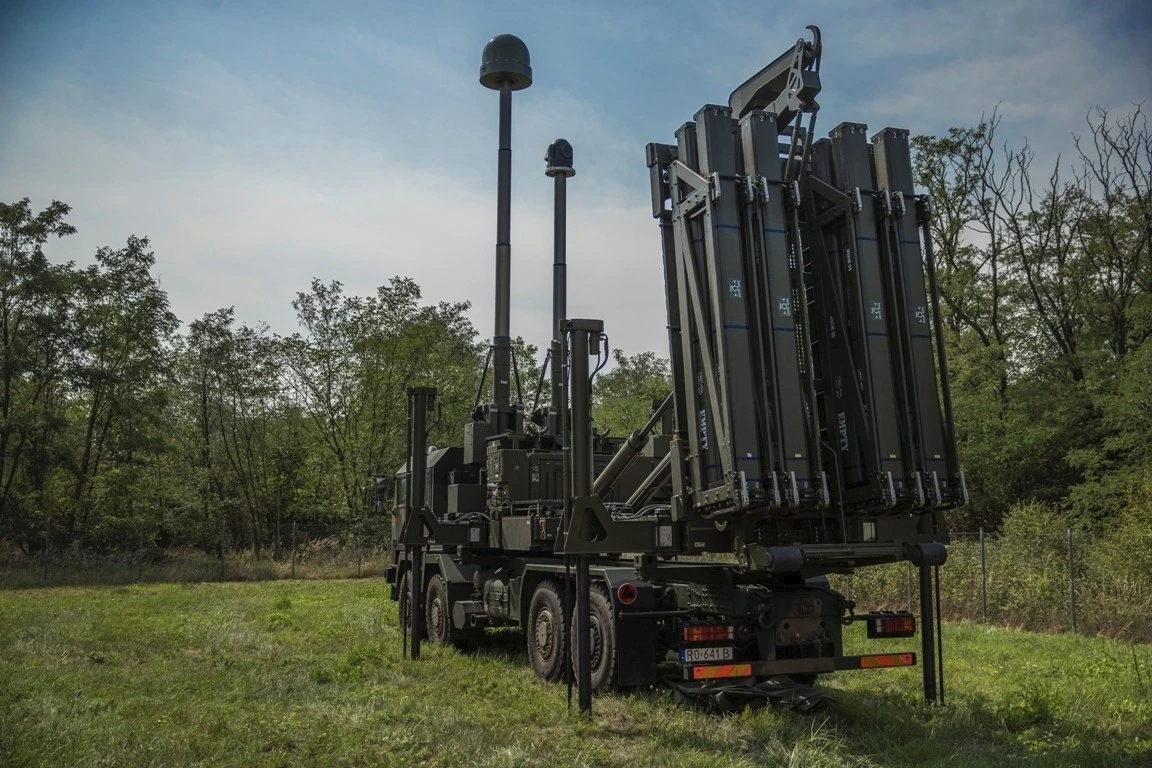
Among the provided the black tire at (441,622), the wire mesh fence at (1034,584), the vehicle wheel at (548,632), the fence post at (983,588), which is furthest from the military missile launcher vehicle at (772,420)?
the fence post at (983,588)

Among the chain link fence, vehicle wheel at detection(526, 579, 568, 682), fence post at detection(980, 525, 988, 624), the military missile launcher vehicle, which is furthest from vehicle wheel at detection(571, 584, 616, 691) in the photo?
the chain link fence

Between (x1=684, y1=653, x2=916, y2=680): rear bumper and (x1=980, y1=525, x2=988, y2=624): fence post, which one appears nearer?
(x1=684, y1=653, x2=916, y2=680): rear bumper

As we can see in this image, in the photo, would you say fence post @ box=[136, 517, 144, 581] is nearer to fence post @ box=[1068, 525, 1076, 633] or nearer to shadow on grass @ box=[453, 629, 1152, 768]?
shadow on grass @ box=[453, 629, 1152, 768]

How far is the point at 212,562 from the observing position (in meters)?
29.4

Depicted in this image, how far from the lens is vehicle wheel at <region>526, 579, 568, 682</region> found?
9.75m

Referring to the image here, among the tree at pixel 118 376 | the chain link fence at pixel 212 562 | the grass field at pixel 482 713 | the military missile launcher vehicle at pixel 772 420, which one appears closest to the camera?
the grass field at pixel 482 713

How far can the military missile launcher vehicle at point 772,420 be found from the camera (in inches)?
306

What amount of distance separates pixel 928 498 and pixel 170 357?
1283 inches

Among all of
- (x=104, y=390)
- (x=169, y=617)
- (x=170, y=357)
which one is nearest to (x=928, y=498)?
(x=169, y=617)

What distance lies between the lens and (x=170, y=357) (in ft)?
117

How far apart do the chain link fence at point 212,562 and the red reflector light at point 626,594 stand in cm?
2133

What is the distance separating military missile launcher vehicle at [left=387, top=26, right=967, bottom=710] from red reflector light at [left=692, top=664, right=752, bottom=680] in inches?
0.5

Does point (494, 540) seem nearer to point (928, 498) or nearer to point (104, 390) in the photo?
point (928, 498)

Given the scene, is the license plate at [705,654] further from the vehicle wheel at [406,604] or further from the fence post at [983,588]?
the fence post at [983,588]
